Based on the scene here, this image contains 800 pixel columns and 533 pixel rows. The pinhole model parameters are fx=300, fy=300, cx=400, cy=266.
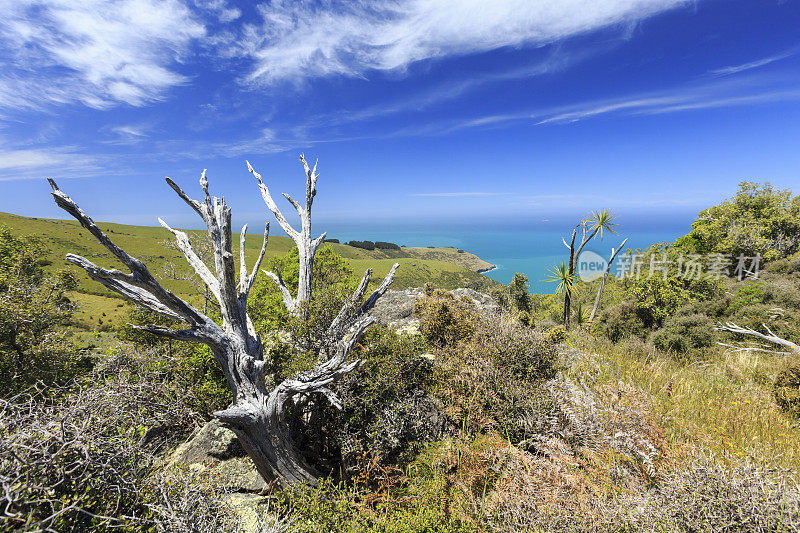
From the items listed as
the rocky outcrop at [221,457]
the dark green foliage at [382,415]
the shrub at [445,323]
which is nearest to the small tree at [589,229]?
the shrub at [445,323]

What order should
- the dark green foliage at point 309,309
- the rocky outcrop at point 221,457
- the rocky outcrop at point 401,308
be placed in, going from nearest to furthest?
the rocky outcrop at point 221,457 → the dark green foliage at point 309,309 → the rocky outcrop at point 401,308

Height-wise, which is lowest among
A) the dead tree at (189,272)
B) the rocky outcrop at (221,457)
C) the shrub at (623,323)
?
the shrub at (623,323)

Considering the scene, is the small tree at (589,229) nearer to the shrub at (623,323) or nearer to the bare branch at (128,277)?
the shrub at (623,323)

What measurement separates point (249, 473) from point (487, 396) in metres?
4.24

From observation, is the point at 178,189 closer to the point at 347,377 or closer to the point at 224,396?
the point at 224,396

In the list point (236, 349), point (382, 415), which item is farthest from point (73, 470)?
point (382, 415)

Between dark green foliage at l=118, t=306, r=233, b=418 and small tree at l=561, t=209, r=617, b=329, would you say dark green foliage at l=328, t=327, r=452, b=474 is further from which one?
small tree at l=561, t=209, r=617, b=329

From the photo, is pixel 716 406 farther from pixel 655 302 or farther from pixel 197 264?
pixel 655 302

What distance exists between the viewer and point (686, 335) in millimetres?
12094

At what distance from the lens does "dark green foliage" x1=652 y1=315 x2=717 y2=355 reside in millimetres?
11528

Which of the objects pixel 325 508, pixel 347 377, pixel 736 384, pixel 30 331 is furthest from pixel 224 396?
pixel 736 384

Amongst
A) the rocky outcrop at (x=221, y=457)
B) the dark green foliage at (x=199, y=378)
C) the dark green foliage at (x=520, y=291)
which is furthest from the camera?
the dark green foliage at (x=520, y=291)

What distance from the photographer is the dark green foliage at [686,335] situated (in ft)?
37.8

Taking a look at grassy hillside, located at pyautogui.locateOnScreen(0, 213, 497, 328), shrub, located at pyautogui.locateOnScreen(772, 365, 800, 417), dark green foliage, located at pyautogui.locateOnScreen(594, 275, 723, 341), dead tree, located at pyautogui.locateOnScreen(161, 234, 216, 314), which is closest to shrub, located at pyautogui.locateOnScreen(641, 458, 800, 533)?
Answer: shrub, located at pyautogui.locateOnScreen(772, 365, 800, 417)
